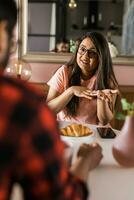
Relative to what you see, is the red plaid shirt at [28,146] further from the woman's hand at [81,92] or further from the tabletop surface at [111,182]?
the woman's hand at [81,92]

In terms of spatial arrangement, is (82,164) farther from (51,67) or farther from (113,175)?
(51,67)

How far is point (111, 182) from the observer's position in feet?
3.81

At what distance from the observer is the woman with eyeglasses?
1991mm

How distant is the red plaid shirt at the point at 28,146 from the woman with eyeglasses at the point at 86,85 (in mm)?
1437

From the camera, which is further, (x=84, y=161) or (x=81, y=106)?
(x=81, y=106)

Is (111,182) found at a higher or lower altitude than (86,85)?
lower

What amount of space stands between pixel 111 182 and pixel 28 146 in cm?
72

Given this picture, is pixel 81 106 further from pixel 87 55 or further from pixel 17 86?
pixel 17 86

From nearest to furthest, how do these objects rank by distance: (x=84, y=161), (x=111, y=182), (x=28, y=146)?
(x=28, y=146) → (x=84, y=161) → (x=111, y=182)

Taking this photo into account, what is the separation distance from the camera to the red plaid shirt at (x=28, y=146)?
486 millimetres

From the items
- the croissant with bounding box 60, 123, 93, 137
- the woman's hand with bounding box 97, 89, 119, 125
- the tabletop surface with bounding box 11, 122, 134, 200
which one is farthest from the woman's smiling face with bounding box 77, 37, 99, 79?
the tabletop surface with bounding box 11, 122, 134, 200

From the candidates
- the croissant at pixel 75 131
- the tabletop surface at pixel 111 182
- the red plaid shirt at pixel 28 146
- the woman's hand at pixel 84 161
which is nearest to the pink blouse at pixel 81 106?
the croissant at pixel 75 131

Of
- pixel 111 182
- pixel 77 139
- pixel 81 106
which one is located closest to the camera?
pixel 111 182

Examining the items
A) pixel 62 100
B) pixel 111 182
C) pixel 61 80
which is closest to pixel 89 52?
pixel 61 80
